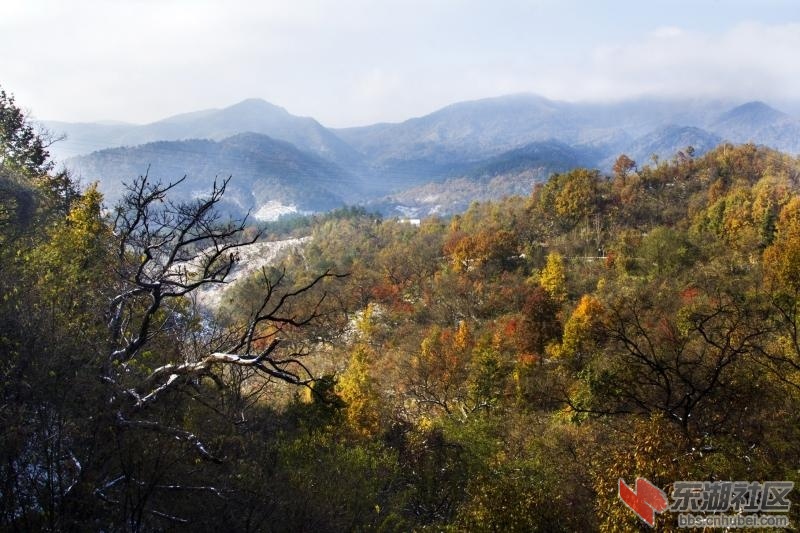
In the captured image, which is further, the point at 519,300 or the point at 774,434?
the point at 519,300

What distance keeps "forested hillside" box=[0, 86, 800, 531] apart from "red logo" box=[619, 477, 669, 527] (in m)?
0.17

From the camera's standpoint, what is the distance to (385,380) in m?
29.1

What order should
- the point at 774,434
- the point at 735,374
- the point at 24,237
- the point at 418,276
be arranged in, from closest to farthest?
the point at 774,434, the point at 24,237, the point at 735,374, the point at 418,276

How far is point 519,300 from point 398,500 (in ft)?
88.6

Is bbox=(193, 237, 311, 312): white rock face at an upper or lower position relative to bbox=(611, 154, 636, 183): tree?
lower

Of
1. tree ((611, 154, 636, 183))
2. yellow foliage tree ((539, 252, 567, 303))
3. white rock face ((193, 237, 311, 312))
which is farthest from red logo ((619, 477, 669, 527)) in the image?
white rock face ((193, 237, 311, 312))

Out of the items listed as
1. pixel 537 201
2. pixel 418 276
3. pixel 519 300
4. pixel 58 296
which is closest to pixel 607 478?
pixel 58 296

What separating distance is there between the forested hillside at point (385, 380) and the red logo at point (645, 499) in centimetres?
17

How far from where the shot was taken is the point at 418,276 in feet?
165

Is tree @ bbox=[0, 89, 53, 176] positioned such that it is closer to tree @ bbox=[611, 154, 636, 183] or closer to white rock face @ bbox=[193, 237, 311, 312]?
tree @ bbox=[611, 154, 636, 183]

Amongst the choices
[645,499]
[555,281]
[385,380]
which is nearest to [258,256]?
[555,281]

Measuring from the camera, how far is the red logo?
6.07m

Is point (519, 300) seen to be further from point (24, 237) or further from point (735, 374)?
point (24, 237)

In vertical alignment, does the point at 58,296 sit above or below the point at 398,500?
above
